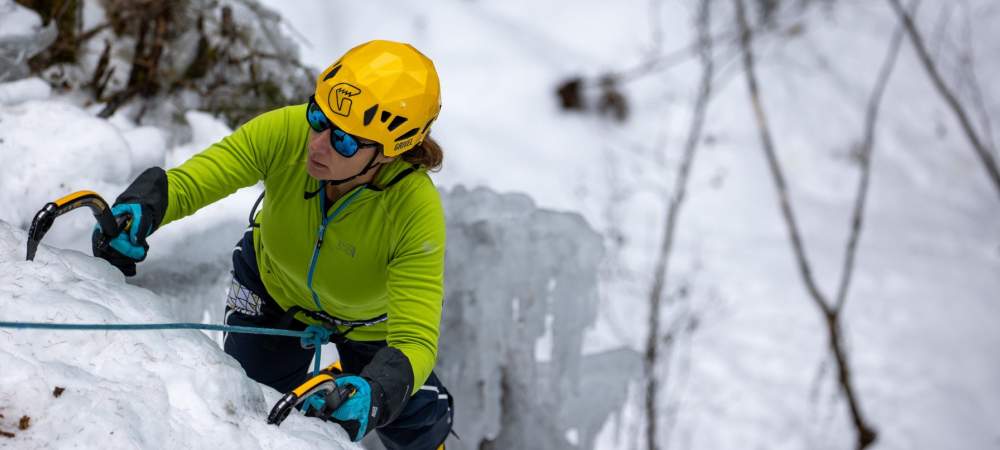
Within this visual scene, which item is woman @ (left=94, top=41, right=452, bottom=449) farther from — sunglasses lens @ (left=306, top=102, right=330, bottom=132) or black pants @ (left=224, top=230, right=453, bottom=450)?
black pants @ (left=224, top=230, right=453, bottom=450)

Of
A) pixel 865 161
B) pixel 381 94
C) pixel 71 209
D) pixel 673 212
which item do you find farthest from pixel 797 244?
pixel 71 209

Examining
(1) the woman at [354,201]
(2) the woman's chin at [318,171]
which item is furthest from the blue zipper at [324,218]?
(2) the woman's chin at [318,171]

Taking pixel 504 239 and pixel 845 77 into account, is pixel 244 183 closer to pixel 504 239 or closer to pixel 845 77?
pixel 504 239

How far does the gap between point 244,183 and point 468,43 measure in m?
7.02

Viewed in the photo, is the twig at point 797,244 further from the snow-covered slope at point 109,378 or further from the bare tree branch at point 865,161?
the snow-covered slope at point 109,378

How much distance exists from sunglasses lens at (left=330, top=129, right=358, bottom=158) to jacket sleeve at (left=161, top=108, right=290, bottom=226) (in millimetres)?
199

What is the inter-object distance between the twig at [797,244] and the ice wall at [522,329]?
4976 millimetres

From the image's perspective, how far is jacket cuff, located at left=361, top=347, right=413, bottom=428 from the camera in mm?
1771

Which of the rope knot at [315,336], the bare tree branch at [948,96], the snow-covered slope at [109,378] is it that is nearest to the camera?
the snow-covered slope at [109,378]

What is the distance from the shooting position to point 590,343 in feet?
16.3

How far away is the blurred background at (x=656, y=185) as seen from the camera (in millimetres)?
3979

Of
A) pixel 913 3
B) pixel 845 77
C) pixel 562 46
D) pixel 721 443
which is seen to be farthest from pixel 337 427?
pixel 913 3

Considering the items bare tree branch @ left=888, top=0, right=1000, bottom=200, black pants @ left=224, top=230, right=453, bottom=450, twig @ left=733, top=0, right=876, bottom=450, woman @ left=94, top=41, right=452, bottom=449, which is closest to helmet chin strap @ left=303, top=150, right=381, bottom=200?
woman @ left=94, top=41, right=452, bottom=449

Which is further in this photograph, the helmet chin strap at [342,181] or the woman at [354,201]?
the helmet chin strap at [342,181]
